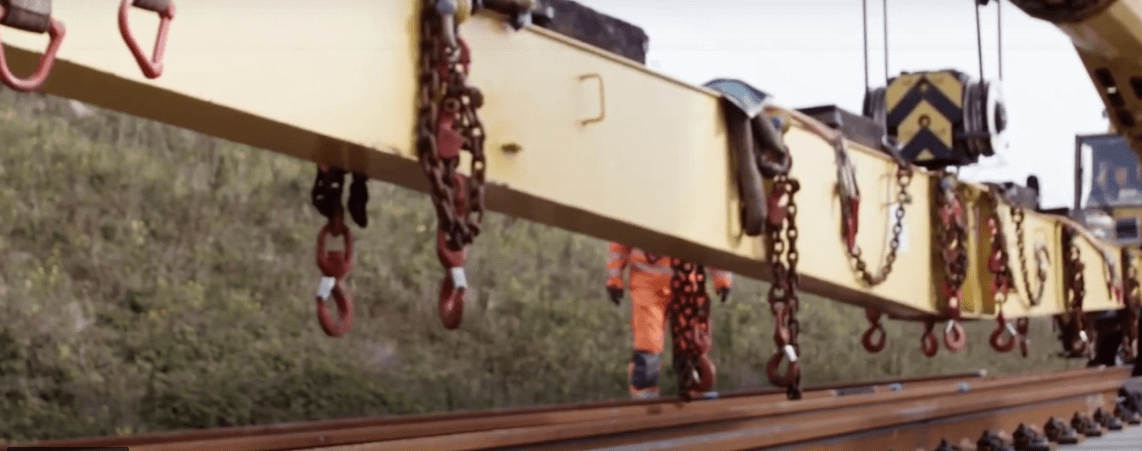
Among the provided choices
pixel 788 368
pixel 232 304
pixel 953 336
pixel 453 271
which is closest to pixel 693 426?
pixel 788 368

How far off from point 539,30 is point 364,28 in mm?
511

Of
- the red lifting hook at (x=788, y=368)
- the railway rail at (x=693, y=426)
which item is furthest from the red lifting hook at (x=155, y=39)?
the red lifting hook at (x=788, y=368)

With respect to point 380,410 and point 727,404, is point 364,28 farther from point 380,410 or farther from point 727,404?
point 380,410

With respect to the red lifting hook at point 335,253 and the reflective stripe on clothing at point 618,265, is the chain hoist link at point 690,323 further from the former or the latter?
the reflective stripe on clothing at point 618,265

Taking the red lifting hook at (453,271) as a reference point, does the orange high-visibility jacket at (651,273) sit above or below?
above

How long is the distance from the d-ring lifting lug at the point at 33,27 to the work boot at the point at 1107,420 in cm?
513

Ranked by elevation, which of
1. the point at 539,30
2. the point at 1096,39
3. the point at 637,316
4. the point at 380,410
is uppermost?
the point at 1096,39

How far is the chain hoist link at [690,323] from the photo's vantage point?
13.8ft

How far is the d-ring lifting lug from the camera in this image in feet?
5.40

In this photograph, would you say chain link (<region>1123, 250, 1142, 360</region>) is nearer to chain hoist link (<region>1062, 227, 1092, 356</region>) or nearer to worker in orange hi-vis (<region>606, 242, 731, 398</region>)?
chain hoist link (<region>1062, 227, 1092, 356</region>)

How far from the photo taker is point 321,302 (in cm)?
258

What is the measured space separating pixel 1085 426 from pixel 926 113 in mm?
1515

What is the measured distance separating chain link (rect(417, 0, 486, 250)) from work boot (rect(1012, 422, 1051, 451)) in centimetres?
297

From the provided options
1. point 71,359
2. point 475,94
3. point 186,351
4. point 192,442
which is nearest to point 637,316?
point 186,351
